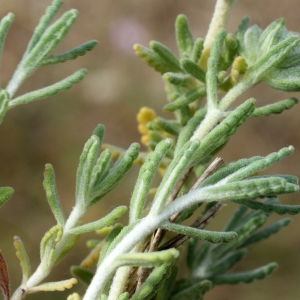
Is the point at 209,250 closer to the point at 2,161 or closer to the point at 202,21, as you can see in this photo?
the point at 2,161

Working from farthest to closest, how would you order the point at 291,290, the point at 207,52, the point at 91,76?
the point at 91,76 → the point at 291,290 → the point at 207,52

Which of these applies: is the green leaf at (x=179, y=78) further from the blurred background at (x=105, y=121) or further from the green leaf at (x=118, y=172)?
the blurred background at (x=105, y=121)

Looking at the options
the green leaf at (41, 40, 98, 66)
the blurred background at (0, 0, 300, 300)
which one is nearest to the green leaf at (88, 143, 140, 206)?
the green leaf at (41, 40, 98, 66)

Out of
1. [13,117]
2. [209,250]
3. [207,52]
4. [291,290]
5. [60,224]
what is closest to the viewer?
[60,224]

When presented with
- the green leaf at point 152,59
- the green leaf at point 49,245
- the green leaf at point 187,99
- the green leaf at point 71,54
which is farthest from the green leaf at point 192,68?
the green leaf at point 49,245

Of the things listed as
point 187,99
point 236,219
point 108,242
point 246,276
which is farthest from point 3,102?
point 246,276

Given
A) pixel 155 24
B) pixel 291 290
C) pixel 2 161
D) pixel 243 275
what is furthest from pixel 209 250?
pixel 155 24

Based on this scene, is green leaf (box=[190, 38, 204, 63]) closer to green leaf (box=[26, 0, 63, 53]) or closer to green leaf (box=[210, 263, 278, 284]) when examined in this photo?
green leaf (box=[26, 0, 63, 53])
